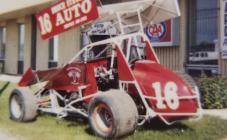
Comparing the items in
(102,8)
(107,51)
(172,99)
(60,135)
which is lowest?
(60,135)

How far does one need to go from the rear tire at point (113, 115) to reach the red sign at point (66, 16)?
150 centimetres

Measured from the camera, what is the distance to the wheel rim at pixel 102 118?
25.6ft

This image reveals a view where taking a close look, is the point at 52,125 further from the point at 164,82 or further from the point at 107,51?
the point at 164,82

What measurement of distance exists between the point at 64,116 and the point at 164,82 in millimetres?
2703

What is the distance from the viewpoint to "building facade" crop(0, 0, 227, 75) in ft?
46.7

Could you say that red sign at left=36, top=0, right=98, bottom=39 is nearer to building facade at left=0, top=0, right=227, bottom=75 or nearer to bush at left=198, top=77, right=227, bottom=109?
bush at left=198, top=77, right=227, bottom=109

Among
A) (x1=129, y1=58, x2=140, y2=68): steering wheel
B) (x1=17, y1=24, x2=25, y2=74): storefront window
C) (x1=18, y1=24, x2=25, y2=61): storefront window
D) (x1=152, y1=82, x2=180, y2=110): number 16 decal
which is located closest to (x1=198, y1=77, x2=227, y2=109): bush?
(x1=129, y1=58, x2=140, y2=68): steering wheel

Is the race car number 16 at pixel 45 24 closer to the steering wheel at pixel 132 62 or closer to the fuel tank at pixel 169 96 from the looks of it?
the steering wheel at pixel 132 62

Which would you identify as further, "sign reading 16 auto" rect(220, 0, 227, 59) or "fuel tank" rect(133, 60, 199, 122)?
"sign reading 16 auto" rect(220, 0, 227, 59)

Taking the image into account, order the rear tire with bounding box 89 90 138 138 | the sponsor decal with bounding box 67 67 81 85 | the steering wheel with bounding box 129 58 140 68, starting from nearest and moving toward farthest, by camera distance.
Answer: the rear tire with bounding box 89 90 138 138 → the steering wheel with bounding box 129 58 140 68 → the sponsor decal with bounding box 67 67 81 85

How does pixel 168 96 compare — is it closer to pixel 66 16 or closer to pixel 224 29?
pixel 66 16

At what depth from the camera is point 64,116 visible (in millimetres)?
9625

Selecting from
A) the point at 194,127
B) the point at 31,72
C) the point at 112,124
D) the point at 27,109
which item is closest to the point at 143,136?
the point at 112,124

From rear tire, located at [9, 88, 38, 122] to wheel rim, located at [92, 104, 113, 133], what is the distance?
1958mm
